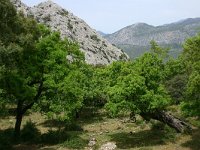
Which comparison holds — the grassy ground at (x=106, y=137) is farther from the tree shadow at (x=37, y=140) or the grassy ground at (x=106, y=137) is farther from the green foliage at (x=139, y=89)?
the green foliage at (x=139, y=89)

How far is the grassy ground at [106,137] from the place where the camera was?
105 feet

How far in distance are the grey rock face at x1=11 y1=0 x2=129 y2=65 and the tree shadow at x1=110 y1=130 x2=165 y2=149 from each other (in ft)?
195

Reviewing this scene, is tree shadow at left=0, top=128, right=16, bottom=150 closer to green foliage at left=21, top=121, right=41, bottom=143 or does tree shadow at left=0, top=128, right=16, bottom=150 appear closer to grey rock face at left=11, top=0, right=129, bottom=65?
green foliage at left=21, top=121, right=41, bottom=143

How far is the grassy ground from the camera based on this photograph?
32.2 metres

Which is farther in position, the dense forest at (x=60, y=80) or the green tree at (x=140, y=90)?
the green tree at (x=140, y=90)

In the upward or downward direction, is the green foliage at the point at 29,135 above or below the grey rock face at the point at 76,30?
Result: below

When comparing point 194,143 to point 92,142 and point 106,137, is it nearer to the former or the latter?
point 106,137

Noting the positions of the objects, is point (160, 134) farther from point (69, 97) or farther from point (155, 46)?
point (155, 46)

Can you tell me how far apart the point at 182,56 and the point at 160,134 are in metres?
20.8

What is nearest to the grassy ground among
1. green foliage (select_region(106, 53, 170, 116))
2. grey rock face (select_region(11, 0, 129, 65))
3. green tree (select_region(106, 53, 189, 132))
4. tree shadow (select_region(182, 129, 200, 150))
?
tree shadow (select_region(182, 129, 200, 150))

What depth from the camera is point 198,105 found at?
97.8ft

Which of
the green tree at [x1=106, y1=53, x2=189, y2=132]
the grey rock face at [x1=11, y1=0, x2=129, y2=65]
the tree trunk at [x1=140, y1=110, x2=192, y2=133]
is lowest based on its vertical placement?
the tree trunk at [x1=140, y1=110, x2=192, y2=133]

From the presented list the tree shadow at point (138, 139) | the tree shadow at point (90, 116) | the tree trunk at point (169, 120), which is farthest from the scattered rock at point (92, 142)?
the tree shadow at point (90, 116)

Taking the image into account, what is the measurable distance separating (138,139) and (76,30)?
7828 centimetres
